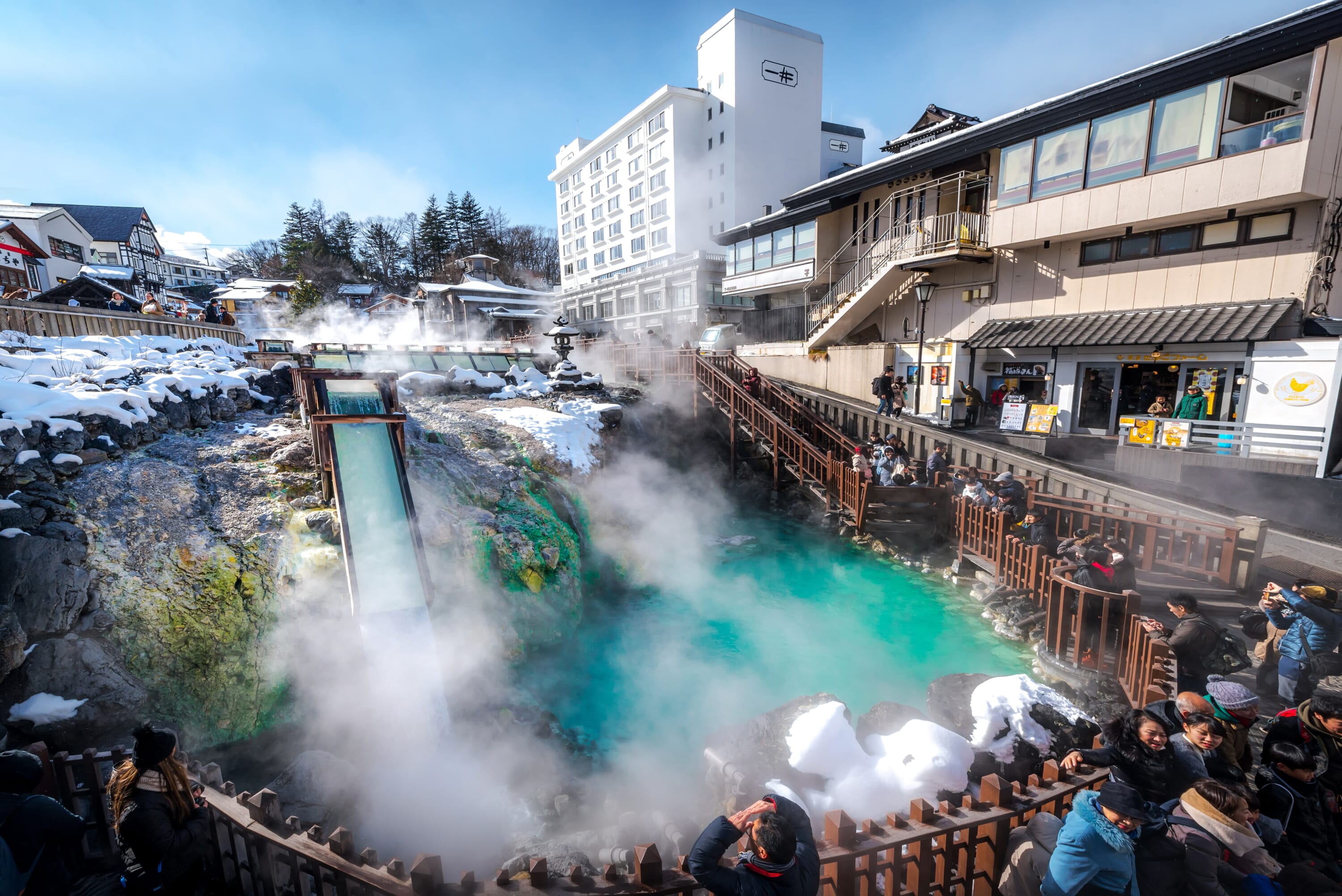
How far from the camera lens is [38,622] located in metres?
5.40

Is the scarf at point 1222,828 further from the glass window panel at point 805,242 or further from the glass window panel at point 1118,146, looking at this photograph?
the glass window panel at point 805,242

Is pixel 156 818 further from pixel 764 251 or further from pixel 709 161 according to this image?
pixel 709 161

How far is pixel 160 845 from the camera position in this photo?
2943 mm

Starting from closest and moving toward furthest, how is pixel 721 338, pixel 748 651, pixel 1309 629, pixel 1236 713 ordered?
pixel 1236 713 → pixel 1309 629 → pixel 748 651 → pixel 721 338

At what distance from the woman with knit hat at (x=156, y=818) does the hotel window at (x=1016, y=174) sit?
66.8ft

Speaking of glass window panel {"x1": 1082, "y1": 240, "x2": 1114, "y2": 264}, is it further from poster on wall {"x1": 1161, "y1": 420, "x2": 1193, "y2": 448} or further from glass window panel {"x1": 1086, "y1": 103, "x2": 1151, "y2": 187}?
poster on wall {"x1": 1161, "y1": 420, "x2": 1193, "y2": 448}

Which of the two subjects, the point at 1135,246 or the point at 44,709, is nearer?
the point at 44,709

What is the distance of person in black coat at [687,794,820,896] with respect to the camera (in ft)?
8.46

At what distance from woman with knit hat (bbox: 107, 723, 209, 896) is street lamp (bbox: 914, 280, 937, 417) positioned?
16.0 meters

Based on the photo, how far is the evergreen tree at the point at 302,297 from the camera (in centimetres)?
3909

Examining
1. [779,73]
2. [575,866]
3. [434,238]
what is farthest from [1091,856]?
[434,238]

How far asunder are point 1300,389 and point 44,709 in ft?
66.7

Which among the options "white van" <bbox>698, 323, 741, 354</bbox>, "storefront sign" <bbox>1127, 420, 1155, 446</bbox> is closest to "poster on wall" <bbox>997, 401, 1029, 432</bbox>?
"storefront sign" <bbox>1127, 420, 1155, 446</bbox>

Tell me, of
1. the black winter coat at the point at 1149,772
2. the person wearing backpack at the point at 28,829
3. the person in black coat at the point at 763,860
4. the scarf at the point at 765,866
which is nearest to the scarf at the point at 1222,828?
the black winter coat at the point at 1149,772
